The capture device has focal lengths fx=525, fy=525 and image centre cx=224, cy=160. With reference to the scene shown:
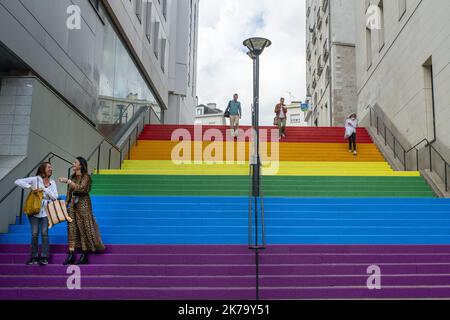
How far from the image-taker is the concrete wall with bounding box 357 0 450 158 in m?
13.3

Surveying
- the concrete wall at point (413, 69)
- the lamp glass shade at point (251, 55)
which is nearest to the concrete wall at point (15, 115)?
the lamp glass shade at point (251, 55)

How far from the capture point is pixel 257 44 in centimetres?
1170

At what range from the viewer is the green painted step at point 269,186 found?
12758mm

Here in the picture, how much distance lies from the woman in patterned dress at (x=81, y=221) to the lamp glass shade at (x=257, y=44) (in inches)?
200

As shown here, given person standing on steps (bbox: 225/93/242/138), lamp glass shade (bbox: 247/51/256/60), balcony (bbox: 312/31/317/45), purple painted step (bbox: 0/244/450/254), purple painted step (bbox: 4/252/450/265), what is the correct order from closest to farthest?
1. purple painted step (bbox: 4/252/450/265)
2. purple painted step (bbox: 0/244/450/254)
3. lamp glass shade (bbox: 247/51/256/60)
4. person standing on steps (bbox: 225/93/242/138)
5. balcony (bbox: 312/31/317/45)

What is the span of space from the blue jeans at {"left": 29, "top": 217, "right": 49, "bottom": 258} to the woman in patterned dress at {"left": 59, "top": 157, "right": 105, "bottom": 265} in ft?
1.13

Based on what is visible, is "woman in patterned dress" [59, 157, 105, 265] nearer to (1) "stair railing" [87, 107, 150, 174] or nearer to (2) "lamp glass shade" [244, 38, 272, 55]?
(1) "stair railing" [87, 107, 150, 174]

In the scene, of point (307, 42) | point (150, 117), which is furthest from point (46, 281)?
point (307, 42)

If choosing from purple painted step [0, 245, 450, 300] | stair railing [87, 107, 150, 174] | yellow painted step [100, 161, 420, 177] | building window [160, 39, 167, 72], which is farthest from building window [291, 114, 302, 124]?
purple painted step [0, 245, 450, 300]

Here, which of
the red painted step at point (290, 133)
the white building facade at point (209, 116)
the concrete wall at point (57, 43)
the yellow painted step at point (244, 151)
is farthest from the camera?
the white building facade at point (209, 116)

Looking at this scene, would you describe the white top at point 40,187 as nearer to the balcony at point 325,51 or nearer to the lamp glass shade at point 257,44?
the lamp glass shade at point 257,44

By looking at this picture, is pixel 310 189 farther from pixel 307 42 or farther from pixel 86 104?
pixel 307 42

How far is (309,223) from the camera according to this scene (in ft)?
33.0

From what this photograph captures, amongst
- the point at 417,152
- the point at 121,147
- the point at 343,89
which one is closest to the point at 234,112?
the point at 121,147
